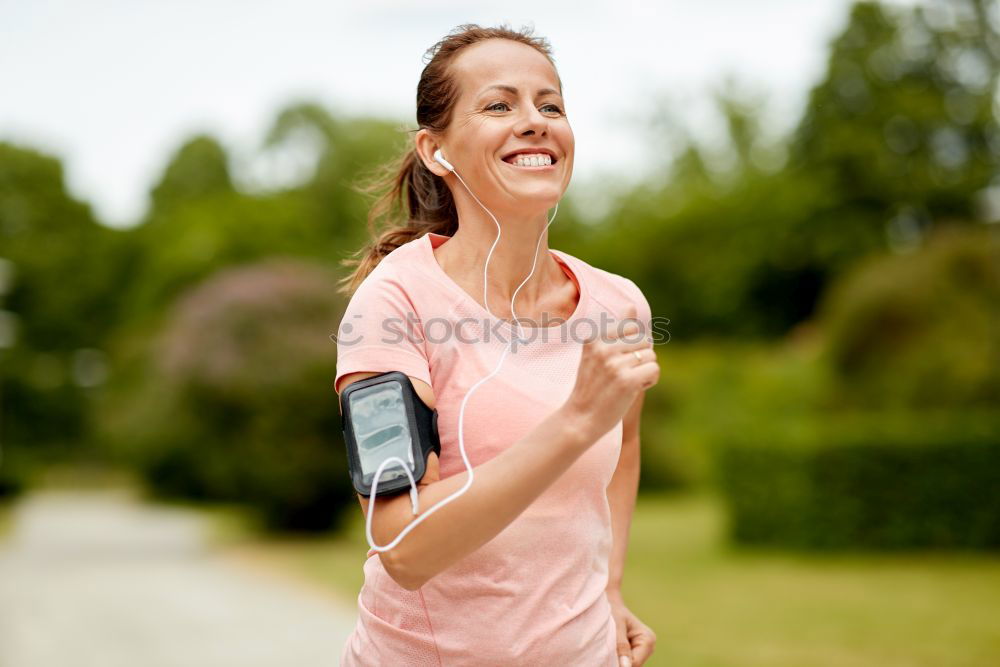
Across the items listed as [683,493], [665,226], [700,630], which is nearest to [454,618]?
[700,630]

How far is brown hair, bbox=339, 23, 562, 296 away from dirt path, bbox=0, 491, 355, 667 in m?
5.50

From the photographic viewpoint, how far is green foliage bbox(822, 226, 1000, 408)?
53.6 ft

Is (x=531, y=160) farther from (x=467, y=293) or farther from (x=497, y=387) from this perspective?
(x=497, y=387)

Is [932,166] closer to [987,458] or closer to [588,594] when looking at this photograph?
[987,458]

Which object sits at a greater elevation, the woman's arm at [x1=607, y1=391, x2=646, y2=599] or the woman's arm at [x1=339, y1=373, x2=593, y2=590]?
the woman's arm at [x1=339, y1=373, x2=593, y2=590]

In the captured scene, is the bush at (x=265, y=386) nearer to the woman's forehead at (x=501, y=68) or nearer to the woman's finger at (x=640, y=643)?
the woman's finger at (x=640, y=643)

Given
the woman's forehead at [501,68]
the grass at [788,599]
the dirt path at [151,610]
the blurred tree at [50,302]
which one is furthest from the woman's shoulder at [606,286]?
the blurred tree at [50,302]

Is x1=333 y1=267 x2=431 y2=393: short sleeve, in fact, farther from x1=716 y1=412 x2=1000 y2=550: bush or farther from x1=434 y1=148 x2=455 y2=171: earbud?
x1=716 y1=412 x2=1000 y2=550: bush

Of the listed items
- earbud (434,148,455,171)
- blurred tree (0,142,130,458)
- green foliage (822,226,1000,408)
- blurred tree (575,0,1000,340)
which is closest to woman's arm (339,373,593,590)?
earbud (434,148,455,171)

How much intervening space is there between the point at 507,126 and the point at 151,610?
9283 mm

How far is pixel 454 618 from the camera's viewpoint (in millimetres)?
1693

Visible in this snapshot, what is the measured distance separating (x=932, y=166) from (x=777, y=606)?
78.5 ft

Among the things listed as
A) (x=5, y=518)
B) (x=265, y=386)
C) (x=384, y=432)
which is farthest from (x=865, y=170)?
(x=384, y=432)

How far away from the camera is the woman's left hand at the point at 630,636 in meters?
1.95
